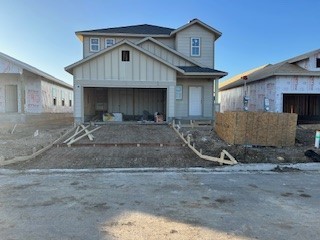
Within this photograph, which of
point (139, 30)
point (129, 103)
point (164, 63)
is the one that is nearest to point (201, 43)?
point (139, 30)

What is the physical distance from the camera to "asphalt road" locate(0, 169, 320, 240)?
4189 millimetres

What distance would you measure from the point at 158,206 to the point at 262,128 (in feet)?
26.6

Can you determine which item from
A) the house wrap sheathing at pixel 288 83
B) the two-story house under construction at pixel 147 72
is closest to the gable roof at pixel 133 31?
the two-story house under construction at pixel 147 72

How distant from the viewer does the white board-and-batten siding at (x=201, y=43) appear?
2034 cm

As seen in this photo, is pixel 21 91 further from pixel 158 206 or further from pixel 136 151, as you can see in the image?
pixel 158 206

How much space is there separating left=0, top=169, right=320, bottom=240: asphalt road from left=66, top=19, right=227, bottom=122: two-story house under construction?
9385 millimetres

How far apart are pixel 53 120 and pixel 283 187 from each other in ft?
66.9

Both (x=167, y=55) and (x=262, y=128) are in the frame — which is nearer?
(x=262, y=128)

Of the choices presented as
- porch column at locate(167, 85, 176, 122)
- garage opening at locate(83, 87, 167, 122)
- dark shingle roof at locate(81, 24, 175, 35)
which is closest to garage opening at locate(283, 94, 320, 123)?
garage opening at locate(83, 87, 167, 122)

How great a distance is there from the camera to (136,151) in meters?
→ 10.9

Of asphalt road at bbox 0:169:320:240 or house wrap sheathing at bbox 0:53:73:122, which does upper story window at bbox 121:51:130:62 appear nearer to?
house wrap sheathing at bbox 0:53:73:122

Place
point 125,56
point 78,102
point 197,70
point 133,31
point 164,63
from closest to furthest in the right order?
1. point 78,102
2. point 125,56
3. point 164,63
4. point 197,70
5. point 133,31

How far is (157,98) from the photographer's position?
21203mm

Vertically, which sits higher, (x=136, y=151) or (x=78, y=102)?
(x=78, y=102)
